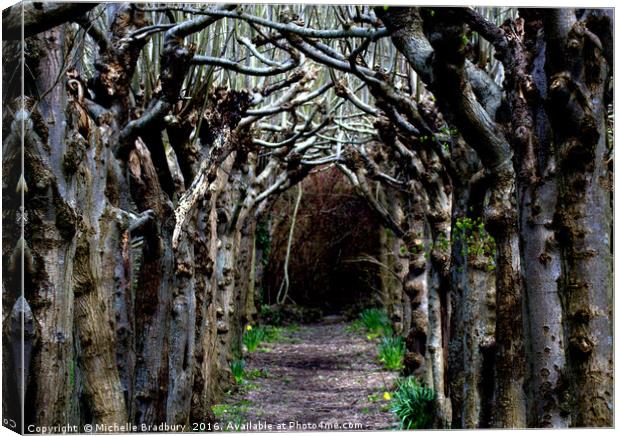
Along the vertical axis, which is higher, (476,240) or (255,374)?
(476,240)

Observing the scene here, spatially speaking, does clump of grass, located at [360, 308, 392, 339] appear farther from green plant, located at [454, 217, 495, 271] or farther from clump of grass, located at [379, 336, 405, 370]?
green plant, located at [454, 217, 495, 271]

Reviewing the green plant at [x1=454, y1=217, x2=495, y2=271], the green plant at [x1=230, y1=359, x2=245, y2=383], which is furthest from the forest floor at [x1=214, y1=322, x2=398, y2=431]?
the green plant at [x1=454, y1=217, x2=495, y2=271]

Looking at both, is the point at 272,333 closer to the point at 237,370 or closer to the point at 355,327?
the point at 355,327

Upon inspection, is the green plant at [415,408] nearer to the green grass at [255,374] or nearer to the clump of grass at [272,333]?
the green grass at [255,374]

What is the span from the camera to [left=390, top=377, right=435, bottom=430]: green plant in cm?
836

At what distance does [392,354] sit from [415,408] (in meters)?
4.17

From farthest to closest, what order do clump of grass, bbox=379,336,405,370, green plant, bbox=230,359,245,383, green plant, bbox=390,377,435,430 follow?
clump of grass, bbox=379,336,405,370 < green plant, bbox=230,359,245,383 < green plant, bbox=390,377,435,430

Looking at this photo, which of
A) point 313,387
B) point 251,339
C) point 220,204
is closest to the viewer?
point 313,387

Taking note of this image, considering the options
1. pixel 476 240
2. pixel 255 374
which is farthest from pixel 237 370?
pixel 476 240

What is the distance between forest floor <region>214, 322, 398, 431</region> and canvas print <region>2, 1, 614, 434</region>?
0.08 meters

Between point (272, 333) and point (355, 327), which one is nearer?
point (272, 333)

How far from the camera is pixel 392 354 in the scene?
12.8 m

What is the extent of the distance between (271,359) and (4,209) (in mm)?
10397

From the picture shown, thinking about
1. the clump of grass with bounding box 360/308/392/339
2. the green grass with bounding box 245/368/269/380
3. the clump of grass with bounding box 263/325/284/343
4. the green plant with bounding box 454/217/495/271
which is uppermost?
the green plant with bounding box 454/217/495/271
